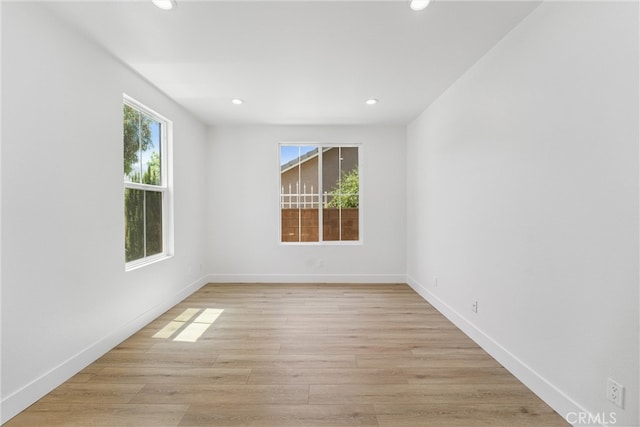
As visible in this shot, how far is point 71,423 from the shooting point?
1764mm

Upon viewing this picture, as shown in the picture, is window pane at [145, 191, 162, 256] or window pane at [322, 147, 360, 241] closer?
window pane at [145, 191, 162, 256]

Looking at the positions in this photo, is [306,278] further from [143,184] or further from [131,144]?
[131,144]

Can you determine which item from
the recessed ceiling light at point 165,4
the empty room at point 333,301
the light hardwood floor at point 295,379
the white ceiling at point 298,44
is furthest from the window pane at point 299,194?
the recessed ceiling light at point 165,4

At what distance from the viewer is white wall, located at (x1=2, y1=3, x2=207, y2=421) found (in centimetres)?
182

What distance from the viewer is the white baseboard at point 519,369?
5.95ft

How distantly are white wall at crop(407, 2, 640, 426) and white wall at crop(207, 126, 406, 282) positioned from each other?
1961 mm

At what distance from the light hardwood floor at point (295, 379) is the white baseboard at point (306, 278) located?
4.99 feet

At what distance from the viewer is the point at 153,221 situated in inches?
141

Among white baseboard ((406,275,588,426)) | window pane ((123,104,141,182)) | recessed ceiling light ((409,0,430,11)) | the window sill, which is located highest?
recessed ceiling light ((409,0,430,11))

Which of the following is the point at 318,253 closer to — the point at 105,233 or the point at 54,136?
the point at 105,233

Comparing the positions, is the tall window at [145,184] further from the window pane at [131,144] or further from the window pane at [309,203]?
the window pane at [309,203]

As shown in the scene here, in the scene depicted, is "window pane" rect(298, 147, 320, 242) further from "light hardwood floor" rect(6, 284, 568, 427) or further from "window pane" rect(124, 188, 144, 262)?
"window pane" rect(124, 188, 144, 262)

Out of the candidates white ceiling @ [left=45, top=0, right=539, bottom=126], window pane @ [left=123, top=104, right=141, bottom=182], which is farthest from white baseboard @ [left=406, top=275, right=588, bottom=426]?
window pane @ [left=123, top=104, right=141, bottom=182]

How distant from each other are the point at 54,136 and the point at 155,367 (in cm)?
175
